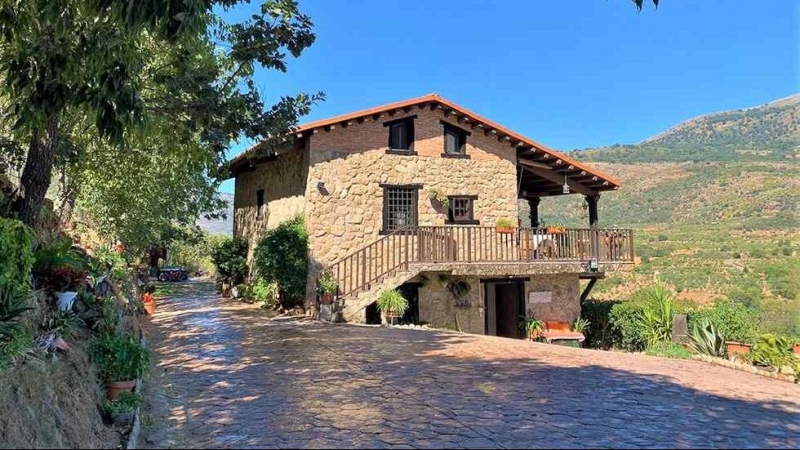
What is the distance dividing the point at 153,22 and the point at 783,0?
7.62 meters

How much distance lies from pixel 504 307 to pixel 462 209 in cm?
349

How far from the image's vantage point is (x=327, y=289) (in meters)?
13.4

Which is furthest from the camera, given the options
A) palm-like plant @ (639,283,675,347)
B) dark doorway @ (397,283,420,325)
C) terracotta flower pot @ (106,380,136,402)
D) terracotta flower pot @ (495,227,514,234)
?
dark doorway @ (397,283,420,325)

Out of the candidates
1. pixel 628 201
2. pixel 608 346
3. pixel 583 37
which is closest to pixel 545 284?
pixel 608 346

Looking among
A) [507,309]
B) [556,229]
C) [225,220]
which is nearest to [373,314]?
[507,309]

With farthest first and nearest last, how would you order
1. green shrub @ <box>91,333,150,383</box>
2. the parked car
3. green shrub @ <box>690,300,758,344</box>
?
the parked car < green shrub @ <box>690,300,758,344</box> < green shrub @ <box>91,333,150,383</box>

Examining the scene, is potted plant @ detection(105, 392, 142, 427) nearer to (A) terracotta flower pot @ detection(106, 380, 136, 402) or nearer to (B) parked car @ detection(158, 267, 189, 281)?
(A) terracotta flower pot @ detection(106, 380, 136, 402)

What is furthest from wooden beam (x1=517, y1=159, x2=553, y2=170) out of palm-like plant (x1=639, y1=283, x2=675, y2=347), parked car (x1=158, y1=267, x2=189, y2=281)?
parked car (x1=158, y1=267, x2=189, y2=281)

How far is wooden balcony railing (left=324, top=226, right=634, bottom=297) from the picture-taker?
13895 millimetres

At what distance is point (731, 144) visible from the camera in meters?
55.0

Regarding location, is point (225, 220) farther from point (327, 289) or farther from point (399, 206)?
point (327, 289)

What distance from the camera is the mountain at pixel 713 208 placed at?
28500 mm

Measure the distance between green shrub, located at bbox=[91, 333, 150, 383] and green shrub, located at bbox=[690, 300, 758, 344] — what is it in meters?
11.7

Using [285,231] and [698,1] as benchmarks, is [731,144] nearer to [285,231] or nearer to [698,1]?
[285,231]
